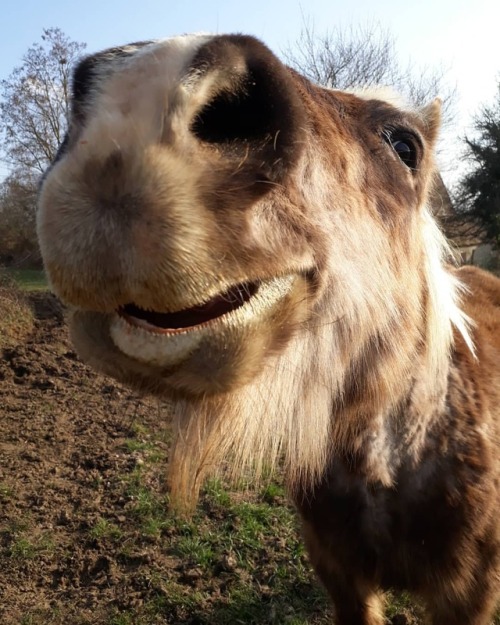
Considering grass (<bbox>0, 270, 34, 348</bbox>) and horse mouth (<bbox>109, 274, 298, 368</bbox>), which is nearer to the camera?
horse mouth (<bbox>109, 274, 298, 368</bbox>)

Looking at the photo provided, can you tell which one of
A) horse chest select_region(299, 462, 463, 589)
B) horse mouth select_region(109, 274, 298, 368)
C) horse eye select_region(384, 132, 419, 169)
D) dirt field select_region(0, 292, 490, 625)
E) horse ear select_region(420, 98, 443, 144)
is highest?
horse ear select_region(420, 98, 443, 144)

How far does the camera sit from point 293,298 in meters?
1.57

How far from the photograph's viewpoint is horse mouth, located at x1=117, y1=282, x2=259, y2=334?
137 centimetres

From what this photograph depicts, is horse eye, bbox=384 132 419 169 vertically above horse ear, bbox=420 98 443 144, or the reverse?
horse ear, bbox=420 98 443 144

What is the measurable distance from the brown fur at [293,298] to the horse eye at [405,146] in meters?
0.01

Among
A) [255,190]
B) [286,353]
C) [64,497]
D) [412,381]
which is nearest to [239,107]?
[255,190]

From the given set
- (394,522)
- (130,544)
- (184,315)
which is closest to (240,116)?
(184,315)

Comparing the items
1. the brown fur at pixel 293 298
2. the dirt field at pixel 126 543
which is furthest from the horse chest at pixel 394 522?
the dirt field at pixel 126 543

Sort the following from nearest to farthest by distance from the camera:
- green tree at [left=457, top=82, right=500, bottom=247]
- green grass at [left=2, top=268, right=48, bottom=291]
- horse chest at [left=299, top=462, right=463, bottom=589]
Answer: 1. horse chest at [left=299, top=462, right=463, bottom=589]
2. green grass at [left=2, top=268, right=48, bottom=291]
3. green tree at [left=457, top=82, right=500, bottom=247]

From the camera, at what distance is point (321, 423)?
6.67 feet

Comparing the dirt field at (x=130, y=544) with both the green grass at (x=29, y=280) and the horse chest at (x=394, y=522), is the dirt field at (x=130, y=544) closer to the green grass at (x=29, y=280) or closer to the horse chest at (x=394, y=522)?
the horse chest at (x=394, y=522)

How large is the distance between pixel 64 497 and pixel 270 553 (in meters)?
2.11

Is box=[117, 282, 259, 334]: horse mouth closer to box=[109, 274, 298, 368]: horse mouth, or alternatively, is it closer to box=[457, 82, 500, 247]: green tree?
box=[109, 274, 298, 368]: horse mouth

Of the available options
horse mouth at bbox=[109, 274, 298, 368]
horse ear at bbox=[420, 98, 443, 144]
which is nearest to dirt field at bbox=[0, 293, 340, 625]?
horse mouth at bbox=[109, 274, 298, 368]
